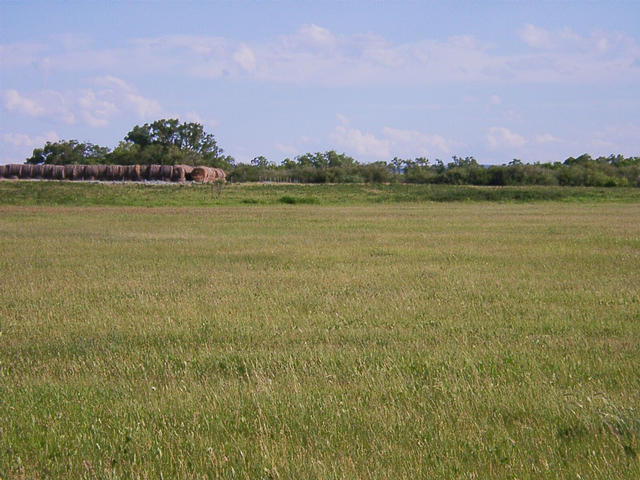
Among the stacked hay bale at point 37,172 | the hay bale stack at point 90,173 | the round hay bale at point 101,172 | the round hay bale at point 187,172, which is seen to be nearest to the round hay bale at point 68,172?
the hay bale stack at point 90,173

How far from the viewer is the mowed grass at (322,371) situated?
503 centimetres

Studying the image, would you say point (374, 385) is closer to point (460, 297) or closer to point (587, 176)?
point (460, 297)

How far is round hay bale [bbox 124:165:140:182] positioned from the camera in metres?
96.1

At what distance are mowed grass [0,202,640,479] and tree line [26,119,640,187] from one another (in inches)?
3710

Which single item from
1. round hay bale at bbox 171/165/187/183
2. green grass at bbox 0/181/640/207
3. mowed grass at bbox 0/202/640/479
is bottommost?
mowed grass at bbox 0/202/640/479

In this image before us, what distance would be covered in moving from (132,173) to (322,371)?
3725 inches

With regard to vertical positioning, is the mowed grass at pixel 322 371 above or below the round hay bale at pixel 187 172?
below

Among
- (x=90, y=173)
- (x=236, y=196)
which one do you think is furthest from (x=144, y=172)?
(x=236, y=196)

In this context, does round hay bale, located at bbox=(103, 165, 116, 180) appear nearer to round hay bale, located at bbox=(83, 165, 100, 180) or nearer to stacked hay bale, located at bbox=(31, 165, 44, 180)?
round hay bale, located at bbox=(83, 165, 100, 180)

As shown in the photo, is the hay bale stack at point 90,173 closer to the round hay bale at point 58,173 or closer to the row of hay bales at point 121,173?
the row of hay bales at point 121,173

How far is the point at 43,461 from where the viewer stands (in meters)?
5.14

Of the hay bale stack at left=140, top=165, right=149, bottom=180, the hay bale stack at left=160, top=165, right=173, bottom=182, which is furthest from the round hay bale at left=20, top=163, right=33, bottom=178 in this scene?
the hay bale stack at left=160, top=165, right=173, bottom=182

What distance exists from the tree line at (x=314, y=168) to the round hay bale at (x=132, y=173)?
22.1 metres

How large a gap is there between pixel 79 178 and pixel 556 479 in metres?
100
